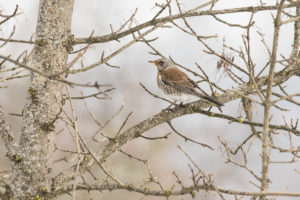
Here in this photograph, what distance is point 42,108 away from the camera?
4215mm

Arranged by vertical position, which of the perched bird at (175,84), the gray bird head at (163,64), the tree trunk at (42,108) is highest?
the gray bird head at (163,64)

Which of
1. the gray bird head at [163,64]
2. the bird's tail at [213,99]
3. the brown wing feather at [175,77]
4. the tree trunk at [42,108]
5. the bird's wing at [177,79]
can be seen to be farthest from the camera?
the gray bird head at [163,64]

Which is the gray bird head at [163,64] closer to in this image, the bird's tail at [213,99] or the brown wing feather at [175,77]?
the brown wing feather at [175,77]

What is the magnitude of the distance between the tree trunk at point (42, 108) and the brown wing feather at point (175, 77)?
2.31m

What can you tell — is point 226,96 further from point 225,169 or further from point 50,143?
point 225,169

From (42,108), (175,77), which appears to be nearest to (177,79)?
(175,77)

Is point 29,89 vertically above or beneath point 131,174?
beneath

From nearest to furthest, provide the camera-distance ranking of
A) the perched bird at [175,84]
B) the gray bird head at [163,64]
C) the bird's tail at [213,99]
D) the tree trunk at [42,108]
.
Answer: the tree trunk at [42,108] < the bird's tail at [213,99] < the perched bird at [175,84] < the gray bird head at [163,64]

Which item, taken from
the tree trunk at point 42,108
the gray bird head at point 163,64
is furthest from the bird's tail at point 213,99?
the gray bird head at point 163,64

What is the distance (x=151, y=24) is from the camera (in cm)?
414

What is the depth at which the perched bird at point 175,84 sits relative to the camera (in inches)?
231

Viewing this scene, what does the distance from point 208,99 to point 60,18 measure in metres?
1.85

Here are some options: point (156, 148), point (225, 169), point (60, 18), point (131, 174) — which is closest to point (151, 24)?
point (60, 18)

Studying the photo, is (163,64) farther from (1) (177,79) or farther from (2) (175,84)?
(2) (175,84)
